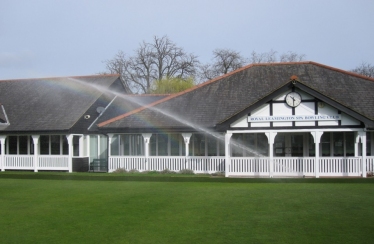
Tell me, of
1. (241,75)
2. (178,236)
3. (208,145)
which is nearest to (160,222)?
(178,236)

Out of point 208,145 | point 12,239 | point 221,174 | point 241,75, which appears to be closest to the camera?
point 12,239

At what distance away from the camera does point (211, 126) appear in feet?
88.6

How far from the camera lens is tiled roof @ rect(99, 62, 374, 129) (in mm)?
27812

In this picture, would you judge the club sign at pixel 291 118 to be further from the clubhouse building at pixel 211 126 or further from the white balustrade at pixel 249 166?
the white balustrade at pixel 249 166

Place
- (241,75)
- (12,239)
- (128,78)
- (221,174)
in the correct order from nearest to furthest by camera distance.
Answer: (12,239) → (221,174) → (241,75) → (128,78)

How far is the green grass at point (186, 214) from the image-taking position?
10.9 m

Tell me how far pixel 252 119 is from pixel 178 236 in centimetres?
1459

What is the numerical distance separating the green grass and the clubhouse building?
4.47 meters

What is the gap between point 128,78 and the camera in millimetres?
69188

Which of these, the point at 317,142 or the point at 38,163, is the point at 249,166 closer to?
the point at 317,142

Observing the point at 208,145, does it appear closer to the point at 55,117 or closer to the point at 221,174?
the point at 221,174

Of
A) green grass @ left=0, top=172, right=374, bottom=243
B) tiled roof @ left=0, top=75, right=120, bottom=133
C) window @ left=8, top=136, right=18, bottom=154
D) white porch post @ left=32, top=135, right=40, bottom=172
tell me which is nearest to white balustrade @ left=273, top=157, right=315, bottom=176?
green grass @ left=0, top=172, right=374, bottom=243

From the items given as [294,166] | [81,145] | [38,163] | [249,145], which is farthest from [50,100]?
[294,166]

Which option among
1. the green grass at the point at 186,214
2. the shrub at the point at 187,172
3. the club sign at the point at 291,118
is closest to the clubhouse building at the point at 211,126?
the club sign at the point at 291,118
